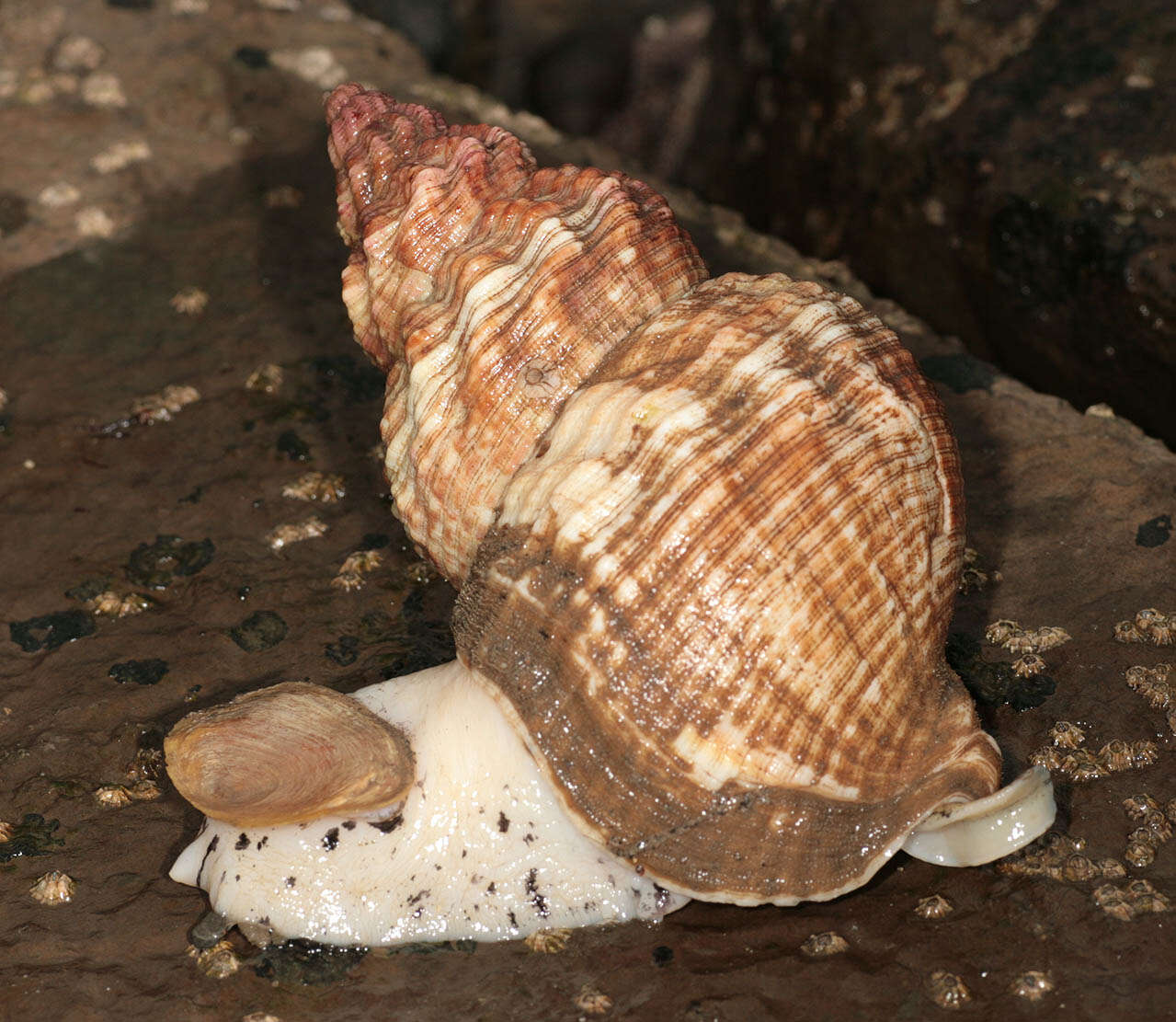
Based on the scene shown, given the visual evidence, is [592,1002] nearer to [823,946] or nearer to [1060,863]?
[823,946]

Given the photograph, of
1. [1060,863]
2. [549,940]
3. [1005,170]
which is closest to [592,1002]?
[549,940]

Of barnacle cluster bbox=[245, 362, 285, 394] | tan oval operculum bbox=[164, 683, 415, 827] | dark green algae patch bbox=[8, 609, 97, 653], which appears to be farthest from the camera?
barnacle cluster bbox=[245, 362, 285, 394]

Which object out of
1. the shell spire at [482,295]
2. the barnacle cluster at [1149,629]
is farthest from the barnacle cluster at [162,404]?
the barnacle cluster at [1149,629]

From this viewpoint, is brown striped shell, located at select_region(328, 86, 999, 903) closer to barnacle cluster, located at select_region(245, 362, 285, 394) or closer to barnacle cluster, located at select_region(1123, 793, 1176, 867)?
barnacle cluster, located at select_region(1123, 793, 1176, 867)

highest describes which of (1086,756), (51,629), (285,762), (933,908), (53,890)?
(1086,756)

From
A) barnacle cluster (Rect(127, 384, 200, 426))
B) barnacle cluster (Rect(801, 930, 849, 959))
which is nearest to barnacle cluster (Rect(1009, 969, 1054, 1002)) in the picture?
barnacle cluster (Rect(801, 930, 849, 959))
